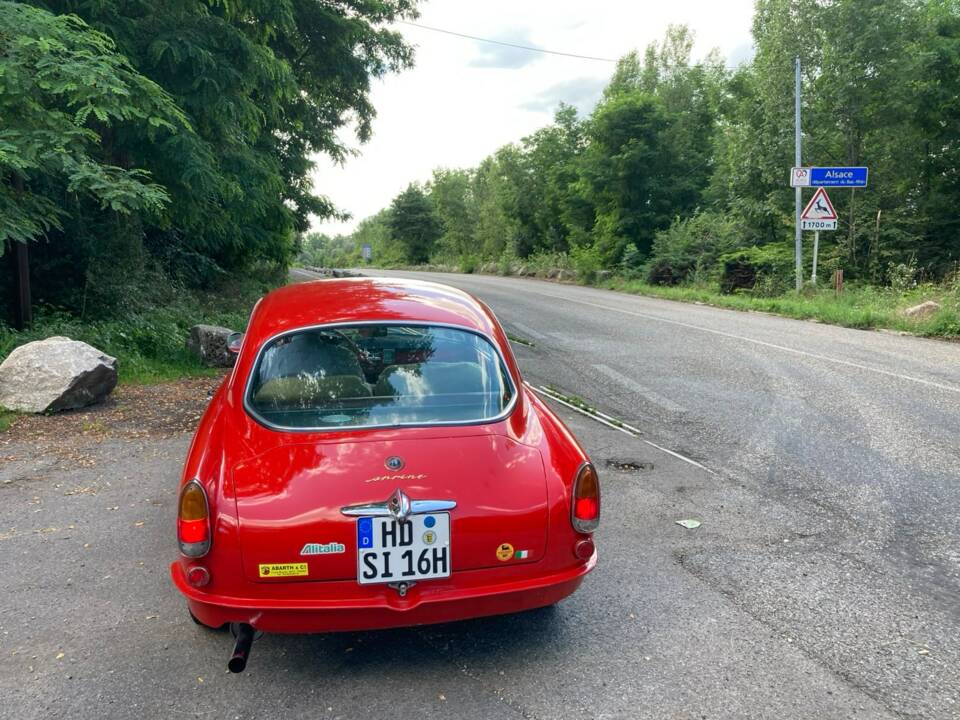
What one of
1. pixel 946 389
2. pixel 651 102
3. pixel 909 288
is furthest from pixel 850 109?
pixel 946 389

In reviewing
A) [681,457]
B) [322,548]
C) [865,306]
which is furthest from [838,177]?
[322,548]

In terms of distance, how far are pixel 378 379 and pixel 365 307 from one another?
1.79ft

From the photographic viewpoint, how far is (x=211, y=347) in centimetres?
1020

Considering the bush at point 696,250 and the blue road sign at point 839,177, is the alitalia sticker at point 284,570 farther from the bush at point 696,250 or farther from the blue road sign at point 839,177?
the bush at point 696,250

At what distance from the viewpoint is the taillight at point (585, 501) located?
301cm

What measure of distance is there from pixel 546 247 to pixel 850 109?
97.4 ft

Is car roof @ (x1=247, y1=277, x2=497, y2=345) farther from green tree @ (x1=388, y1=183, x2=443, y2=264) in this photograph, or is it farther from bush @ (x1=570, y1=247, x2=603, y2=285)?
green tree @ (x1=388, y1=183, x2=443, y2=264)

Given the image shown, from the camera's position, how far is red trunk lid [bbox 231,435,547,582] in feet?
8.92

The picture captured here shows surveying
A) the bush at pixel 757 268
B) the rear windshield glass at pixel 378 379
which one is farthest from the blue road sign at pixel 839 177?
the rear windshield glass at pixel 378 379

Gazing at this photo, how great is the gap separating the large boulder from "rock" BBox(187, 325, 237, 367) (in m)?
2.41

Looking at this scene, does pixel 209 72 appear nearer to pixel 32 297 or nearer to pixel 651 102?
pixel 32 297

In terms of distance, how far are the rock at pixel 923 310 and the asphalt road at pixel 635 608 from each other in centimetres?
879

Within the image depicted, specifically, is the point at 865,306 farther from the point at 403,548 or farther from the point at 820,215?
the point at 403,548

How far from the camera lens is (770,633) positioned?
126 inches
